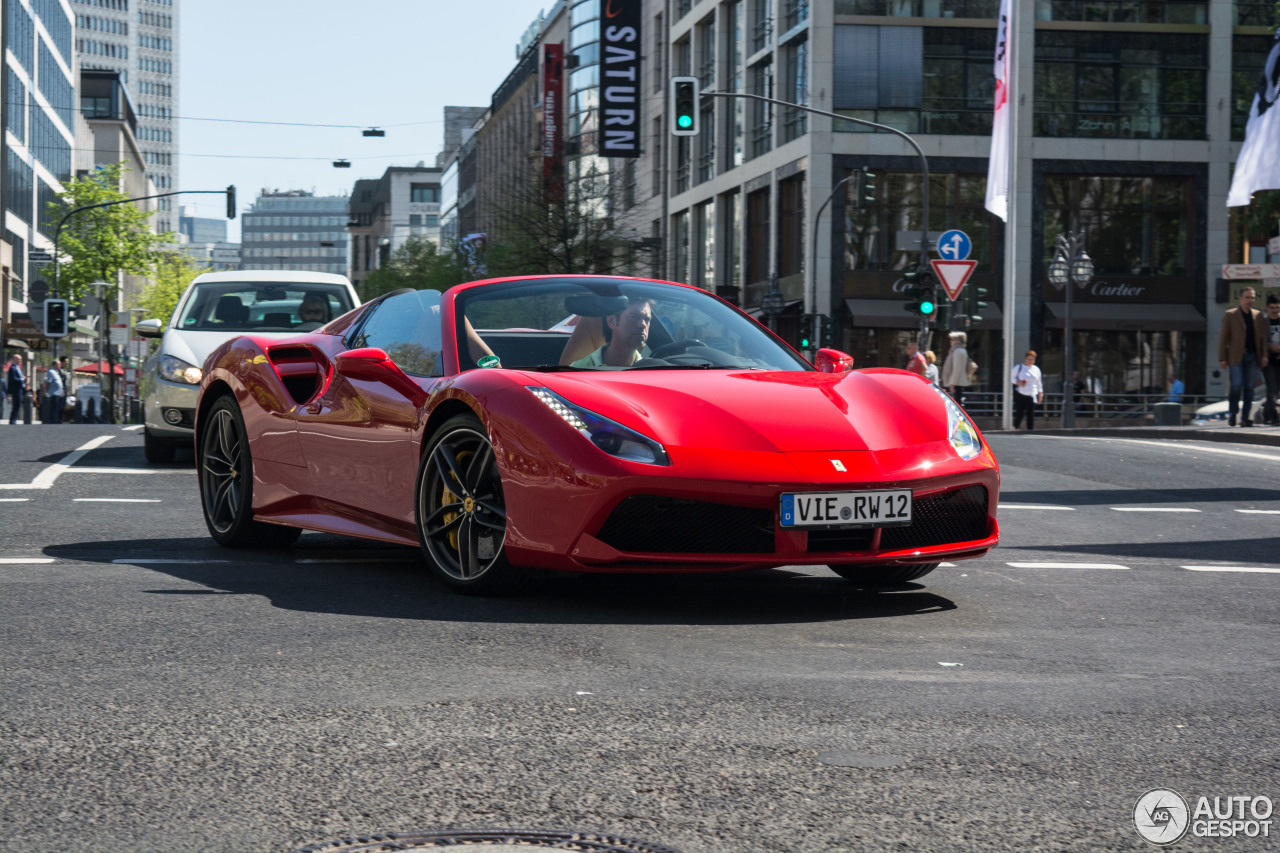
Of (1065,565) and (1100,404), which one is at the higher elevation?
(1065,565)

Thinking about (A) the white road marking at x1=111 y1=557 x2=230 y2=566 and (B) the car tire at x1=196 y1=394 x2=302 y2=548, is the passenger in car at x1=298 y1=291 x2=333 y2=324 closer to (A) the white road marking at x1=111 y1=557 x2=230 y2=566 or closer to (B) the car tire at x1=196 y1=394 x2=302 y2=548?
(B) the car tire at x1=196 y1=394 x2=302 y2=548

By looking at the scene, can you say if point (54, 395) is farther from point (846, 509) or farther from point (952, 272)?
point (846, 509)

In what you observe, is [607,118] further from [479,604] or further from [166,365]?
[479,604]

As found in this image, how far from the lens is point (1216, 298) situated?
4278cm

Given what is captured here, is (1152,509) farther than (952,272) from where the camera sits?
No

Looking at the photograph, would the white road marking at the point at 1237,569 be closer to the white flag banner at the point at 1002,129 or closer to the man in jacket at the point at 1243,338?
the man in jacket at the point at 1243,338

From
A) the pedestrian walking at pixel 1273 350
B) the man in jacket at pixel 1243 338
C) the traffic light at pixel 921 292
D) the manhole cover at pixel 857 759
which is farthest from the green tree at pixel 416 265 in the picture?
the manhole cover at pixel 857 759

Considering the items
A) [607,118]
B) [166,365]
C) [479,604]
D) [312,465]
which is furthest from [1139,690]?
[607,118]

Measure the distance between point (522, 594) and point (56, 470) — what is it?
679cm

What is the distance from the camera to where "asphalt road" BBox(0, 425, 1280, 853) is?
305cm

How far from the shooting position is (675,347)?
6.61m

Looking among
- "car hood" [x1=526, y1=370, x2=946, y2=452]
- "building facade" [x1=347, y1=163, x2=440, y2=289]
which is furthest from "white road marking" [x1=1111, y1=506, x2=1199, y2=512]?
"building facade" [x1=347, y1=163, x2=440, y2=289]

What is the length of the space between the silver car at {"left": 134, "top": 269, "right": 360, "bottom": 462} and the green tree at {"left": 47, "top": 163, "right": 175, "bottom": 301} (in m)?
52.8

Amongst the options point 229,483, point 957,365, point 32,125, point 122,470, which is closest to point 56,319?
point 957,365
